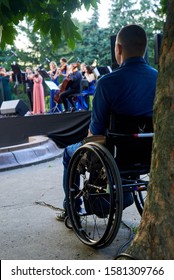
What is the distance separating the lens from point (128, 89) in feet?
9.40

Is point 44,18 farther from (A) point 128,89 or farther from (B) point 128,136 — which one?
(B) point 128,136

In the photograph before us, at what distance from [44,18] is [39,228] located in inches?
72.6

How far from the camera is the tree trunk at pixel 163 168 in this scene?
1.86 metres

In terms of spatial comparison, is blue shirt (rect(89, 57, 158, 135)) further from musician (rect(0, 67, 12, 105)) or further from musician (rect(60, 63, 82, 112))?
musician (rect(0, 67, 12, 105))

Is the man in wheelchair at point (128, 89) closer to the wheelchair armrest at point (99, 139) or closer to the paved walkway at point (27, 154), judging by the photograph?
the wheelchair armrest at point (99, 139)

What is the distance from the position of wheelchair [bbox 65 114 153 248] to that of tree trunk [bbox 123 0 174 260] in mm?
663

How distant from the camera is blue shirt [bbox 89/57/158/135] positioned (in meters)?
2.84

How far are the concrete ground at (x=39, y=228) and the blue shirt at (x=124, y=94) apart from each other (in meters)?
0.91

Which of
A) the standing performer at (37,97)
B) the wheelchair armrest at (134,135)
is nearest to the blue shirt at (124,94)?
the wheelchair armrest at (134,135)

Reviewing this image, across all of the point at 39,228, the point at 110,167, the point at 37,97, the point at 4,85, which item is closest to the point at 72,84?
the point at 37,97

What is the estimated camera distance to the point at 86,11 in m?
4.05

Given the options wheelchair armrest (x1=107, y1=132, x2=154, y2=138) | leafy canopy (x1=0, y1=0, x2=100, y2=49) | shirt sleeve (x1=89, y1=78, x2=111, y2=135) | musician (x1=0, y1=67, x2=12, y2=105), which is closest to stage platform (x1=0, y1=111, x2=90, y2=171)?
leafy canopy (x1=0, y1=0, x2=100, y2=49)
